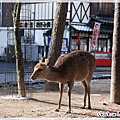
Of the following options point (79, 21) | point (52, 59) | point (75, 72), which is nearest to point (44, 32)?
point (79, 21)

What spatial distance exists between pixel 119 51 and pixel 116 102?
4.38 feet

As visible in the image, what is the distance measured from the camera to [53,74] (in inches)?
300

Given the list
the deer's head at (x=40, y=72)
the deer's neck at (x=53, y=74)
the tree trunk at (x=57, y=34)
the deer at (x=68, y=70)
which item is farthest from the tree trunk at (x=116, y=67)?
the tree trunk at (x=57, y=34)

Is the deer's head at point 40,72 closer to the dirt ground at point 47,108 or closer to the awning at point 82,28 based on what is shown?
the dirt ground at point 47,108

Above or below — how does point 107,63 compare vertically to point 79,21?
below

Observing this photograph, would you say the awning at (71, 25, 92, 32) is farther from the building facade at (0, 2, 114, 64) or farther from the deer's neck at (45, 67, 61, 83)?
the deer's neck at (45, 67, 61, 83)

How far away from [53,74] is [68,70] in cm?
38

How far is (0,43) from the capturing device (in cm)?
3459

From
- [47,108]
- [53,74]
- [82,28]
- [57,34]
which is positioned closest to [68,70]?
[53,74]

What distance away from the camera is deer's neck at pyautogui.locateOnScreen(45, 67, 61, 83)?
759 cm

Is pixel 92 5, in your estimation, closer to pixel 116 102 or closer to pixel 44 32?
pixel 44 32

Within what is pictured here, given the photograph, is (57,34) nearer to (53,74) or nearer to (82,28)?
(53,74)

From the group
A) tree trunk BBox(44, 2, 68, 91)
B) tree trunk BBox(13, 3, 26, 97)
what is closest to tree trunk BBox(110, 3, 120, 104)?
tree trunk BBox(13, 3, 26, 97)

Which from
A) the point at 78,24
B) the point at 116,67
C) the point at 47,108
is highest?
the point at 78,24
